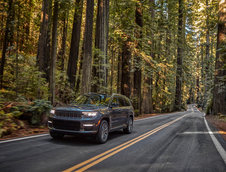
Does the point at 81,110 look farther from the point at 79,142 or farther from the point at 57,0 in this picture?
the point at 57,0

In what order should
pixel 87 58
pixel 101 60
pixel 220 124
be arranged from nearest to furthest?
pixel 87 58
pixel 220 124
pixel 101 60

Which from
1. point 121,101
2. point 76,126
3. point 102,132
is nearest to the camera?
point 76,126

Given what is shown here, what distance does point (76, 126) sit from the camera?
726 centimetres

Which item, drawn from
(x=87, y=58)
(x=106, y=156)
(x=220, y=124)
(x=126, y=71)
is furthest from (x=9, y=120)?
(x=126, y=71)

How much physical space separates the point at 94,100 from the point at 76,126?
5.90ft

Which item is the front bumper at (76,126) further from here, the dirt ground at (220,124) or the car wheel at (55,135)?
the dirt ground at (220,124)

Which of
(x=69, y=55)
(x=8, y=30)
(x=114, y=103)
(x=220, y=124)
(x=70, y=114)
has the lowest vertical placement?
(x=220, y=124)

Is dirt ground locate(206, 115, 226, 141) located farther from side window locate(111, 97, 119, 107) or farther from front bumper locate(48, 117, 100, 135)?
front bumper locate(48, 117, 100, 135)

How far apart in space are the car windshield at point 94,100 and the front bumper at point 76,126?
1.27 m

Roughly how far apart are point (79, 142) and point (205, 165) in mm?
4064

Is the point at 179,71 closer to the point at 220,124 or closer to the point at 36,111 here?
the point at 220,124

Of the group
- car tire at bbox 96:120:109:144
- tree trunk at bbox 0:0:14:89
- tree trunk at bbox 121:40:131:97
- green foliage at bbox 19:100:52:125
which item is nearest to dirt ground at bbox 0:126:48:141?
green foliage at bbox 19:100:52:125

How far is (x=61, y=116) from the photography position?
7.46 m

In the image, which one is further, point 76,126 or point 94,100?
point 94,100
